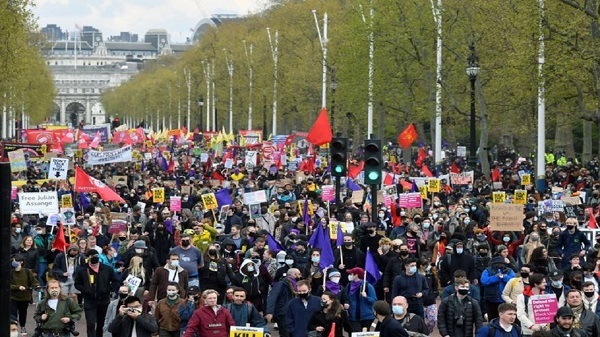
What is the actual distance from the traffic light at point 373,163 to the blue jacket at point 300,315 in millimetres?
6357

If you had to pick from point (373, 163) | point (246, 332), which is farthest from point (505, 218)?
point (246, 332)

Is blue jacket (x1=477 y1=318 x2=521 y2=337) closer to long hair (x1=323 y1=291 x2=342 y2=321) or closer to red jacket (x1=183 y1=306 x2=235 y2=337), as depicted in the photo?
long hair (x1=323 y1=291 x2=342 y2=321)

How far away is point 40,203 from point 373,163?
17.2 ft

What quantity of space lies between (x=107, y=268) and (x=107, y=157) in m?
22.0

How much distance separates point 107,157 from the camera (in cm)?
3931

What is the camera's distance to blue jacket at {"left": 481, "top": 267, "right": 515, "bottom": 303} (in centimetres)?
1718

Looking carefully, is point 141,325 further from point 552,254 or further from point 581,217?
point 581,217

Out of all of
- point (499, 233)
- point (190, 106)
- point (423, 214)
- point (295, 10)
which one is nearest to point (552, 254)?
point (499, 233)

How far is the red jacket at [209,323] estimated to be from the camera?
13.5 metres

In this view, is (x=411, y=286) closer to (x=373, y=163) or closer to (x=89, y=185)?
(x=373, y=163)

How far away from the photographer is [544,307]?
13.5m

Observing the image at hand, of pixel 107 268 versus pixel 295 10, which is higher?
pixel 295 10

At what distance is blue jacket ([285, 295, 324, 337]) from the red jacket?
3.16 ft

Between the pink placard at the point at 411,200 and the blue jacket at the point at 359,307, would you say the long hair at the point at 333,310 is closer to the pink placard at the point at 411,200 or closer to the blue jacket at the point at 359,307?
the blue jacket at the point at 359,307
